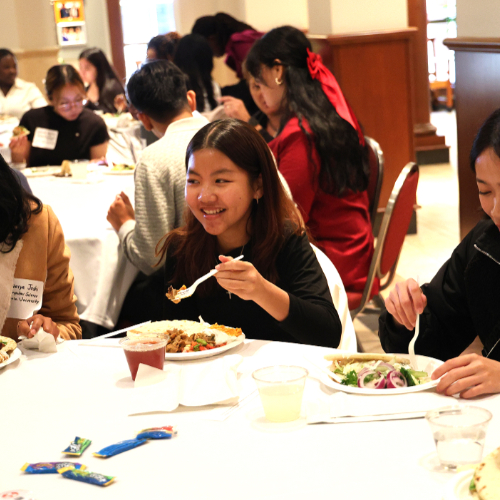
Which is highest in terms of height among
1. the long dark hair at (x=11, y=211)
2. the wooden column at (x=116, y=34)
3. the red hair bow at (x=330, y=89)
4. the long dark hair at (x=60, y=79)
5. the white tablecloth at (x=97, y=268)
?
the wooden column at (x=116, y=34)

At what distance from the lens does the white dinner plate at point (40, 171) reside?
4239mm

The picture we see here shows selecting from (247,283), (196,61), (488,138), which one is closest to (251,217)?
(247,283)

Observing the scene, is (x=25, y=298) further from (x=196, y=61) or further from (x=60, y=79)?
(x=196, y=61)

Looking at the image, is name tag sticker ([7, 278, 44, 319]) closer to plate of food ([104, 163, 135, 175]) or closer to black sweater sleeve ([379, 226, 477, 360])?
black sweater sleeve ([379, 226, 477, 360])

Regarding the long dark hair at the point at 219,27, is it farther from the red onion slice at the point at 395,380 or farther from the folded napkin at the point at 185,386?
the red onion slice at the point at 395,380

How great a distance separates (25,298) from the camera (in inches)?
74.9

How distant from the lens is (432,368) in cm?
142

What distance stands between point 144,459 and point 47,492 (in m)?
0.16

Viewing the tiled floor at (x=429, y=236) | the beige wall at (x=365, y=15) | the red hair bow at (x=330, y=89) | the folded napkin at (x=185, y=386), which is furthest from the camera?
the beige wall at (x=365, y=15)

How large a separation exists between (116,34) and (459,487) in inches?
487

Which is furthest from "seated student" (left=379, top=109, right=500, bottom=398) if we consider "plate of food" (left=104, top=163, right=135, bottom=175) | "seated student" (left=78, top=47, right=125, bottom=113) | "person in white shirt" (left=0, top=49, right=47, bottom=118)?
"person in white shirt" (left=0, top=49, right=47, bottom=118)

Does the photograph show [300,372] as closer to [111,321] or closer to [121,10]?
[111,321]

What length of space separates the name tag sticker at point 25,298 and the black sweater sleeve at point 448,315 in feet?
2.98

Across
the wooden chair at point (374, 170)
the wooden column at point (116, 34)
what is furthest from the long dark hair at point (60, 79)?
the wooden column at point (116, 34)
